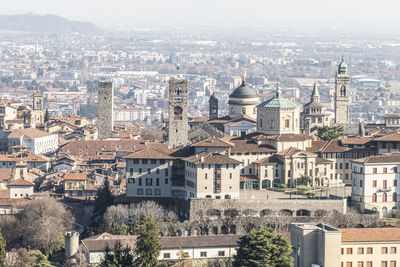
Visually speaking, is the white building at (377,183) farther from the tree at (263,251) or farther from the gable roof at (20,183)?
the gable roof at (20,183)

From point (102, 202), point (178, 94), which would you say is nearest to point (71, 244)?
point (102, 202)

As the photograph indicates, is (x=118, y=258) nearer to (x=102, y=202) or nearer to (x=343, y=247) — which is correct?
(x=343, y=247)

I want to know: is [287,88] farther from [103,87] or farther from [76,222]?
[76,222]

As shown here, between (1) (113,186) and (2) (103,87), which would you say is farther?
(2) (103,87)

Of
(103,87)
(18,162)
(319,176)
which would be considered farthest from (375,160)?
(103,87)

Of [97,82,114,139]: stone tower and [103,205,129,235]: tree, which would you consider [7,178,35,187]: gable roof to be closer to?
[103,205,129,235]: tree

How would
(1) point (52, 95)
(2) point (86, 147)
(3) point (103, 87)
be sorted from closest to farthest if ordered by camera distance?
(2) point (86, 147), (3) point (103, 87), (1) point (52, 95)

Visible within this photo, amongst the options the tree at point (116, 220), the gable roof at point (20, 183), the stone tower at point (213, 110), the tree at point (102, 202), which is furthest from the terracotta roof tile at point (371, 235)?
the stone tower at point (213, 110)
